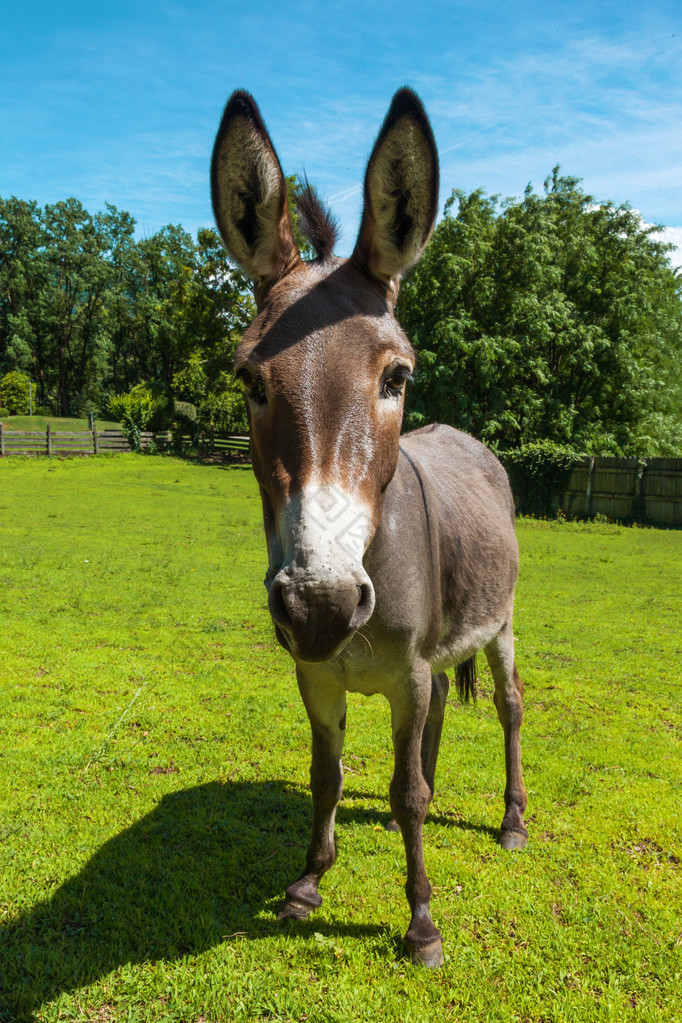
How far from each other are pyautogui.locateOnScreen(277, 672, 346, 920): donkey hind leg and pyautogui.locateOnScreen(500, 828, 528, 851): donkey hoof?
3.98 feet

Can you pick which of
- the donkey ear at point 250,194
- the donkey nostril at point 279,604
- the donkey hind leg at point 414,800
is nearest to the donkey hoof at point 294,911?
the donkey hind leg at point 414,800

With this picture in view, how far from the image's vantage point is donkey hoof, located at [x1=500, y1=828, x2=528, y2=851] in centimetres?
402

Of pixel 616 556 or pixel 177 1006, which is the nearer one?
pixel 177 1006

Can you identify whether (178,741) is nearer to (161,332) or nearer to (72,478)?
(72,478)

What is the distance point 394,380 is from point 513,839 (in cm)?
316

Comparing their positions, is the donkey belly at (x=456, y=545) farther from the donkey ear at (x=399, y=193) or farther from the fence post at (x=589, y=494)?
the fence post at (x=589, y=494)

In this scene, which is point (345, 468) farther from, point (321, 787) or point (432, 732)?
point (432, 732)

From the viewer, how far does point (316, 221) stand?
9.29ft

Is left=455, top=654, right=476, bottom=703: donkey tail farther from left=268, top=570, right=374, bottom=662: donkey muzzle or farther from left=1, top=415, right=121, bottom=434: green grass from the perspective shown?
left=1, top=415, right=121, bottom=434: green grass

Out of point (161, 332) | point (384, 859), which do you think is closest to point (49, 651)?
point (384, 859)

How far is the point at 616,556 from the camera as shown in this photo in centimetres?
1597

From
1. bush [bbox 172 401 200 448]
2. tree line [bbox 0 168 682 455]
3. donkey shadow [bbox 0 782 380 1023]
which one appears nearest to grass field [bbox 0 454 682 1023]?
donkey shadow [bbox 0 782 380 1023]

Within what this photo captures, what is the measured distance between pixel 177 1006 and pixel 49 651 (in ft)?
17.2

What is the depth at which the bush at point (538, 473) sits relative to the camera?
77.9ft
